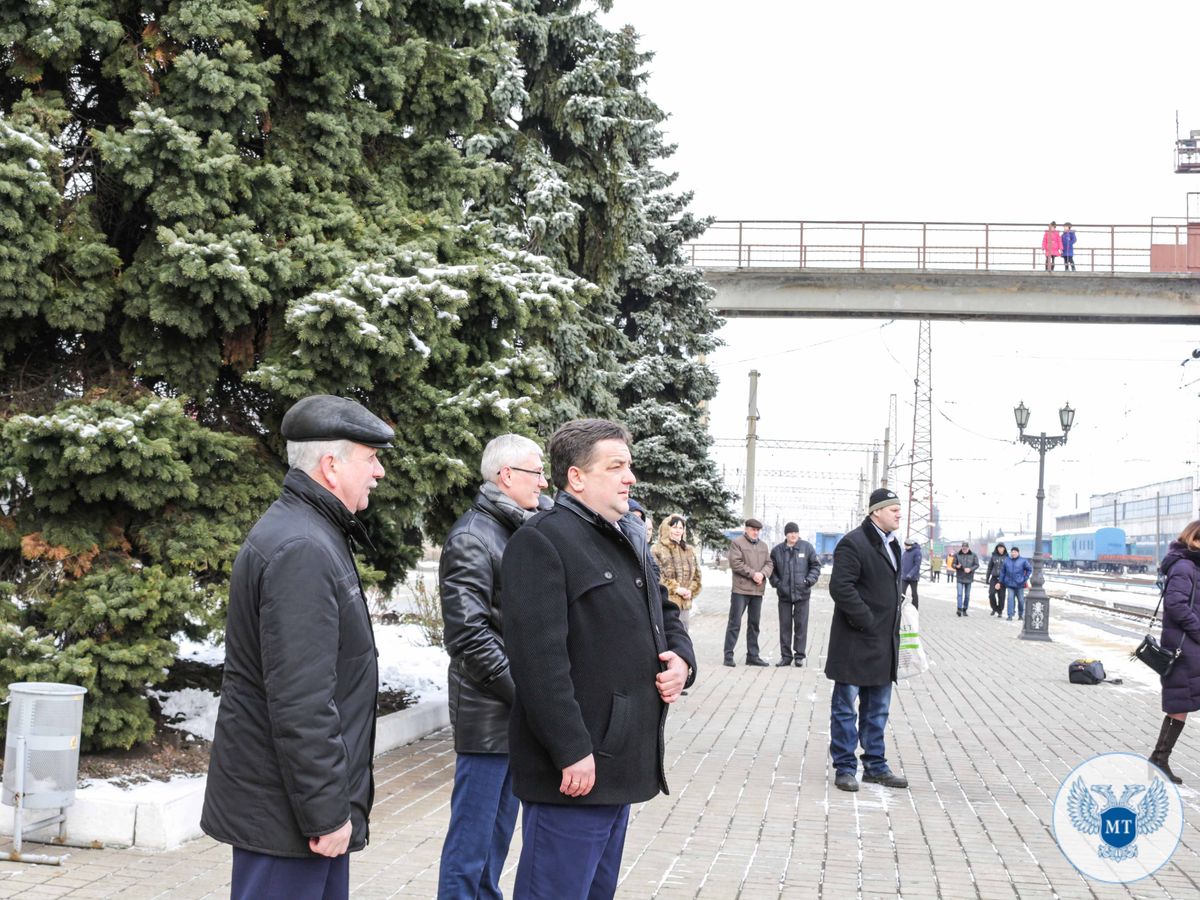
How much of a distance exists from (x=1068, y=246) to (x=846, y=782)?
74.3ft

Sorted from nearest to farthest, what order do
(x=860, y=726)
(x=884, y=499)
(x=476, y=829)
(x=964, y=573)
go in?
(x=476, y=829), (x=884, y=499), (x=860, y=726), (x=964, y=573)

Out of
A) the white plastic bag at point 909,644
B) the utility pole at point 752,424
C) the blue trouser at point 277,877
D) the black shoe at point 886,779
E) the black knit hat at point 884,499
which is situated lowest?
the black shoe at point 886,779

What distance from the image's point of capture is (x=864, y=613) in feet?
26.5

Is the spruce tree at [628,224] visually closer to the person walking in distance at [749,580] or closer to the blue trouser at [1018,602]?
the person walking in distance at [749,580]

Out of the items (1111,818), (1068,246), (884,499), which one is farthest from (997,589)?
(1111,818)

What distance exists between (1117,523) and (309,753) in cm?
8571

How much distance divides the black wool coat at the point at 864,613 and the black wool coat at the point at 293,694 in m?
5.26

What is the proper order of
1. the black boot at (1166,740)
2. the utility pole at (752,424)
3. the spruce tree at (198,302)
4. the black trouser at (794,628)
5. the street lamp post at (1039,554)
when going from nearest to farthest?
1. the spruce tree at (198,302)
2. the black boot at (1166,740)
3. the black trouser at (794,628)
4. the street lamp post at (1039,554)
5. the utility pole at (752,424)

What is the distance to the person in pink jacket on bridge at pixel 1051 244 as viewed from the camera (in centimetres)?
2770

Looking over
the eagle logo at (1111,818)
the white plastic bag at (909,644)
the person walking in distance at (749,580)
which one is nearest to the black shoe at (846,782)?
the white plastic bag at (909,644)

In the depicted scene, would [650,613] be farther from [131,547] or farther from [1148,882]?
[131,547]

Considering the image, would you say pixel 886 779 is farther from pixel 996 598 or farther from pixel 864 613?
pixel 996 598

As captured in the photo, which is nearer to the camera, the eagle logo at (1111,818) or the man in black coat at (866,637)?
the eagle logo at (1111,818)

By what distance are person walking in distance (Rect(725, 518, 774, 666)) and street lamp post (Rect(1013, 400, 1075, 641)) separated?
8303mm
